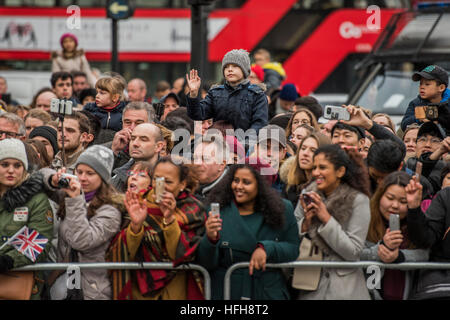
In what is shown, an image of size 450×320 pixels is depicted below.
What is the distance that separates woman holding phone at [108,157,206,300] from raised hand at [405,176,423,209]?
1.44 metres

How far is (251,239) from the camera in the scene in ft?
19.8

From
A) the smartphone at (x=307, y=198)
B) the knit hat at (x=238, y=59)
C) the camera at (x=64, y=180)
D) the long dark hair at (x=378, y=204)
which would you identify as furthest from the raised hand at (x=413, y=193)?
the knit hat at (x=238, y=59)

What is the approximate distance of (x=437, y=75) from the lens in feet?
28.0

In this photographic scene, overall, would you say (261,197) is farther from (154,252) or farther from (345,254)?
(154,252)

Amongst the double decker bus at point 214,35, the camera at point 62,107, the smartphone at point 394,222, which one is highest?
the double decker bus at point 214,35

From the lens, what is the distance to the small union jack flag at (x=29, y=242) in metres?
6.04

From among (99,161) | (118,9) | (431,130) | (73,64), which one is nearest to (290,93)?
(431,130)

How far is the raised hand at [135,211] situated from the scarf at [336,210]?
1.21m

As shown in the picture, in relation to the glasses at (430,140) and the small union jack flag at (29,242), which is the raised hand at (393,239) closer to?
the glasses at (430,140)

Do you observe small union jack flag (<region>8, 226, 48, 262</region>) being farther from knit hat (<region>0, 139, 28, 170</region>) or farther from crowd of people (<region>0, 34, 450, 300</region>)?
knit hat (<region>0, 139, 28, 170</region>)

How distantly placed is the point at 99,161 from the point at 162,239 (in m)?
0.88

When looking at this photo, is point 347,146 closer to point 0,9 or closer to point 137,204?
point 137,204

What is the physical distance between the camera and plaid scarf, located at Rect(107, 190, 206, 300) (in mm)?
6027
